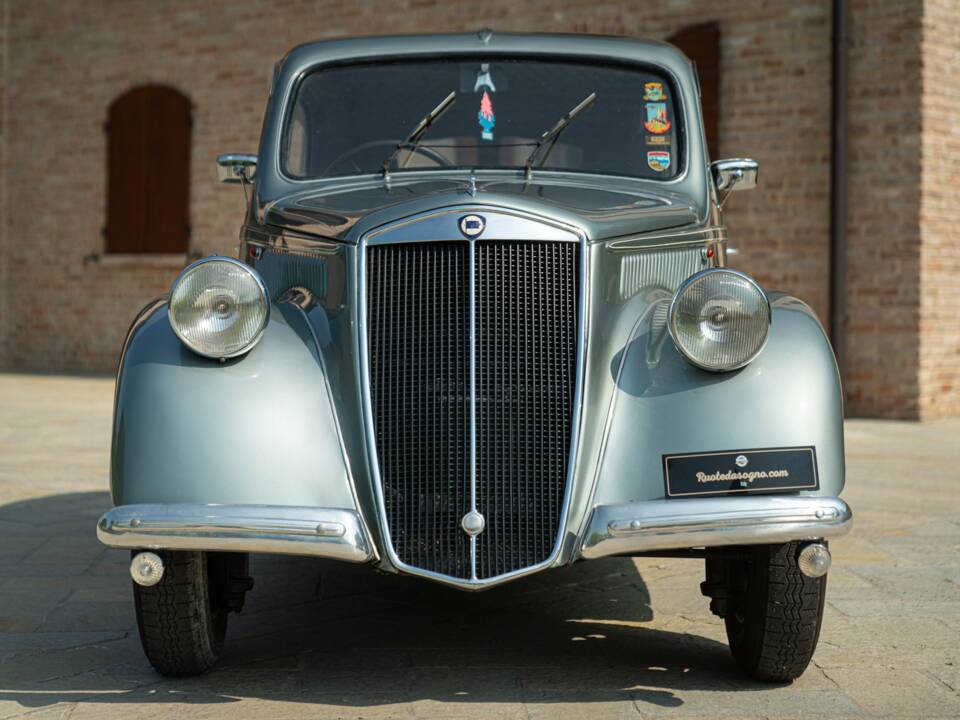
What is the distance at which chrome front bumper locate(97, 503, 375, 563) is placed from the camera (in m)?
3.07

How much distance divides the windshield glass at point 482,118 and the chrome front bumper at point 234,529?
158 cm

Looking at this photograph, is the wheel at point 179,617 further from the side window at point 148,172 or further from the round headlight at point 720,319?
the side window at point 148,172

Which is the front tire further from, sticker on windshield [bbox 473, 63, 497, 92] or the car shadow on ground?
sticker on windshield [bbox 473, 63, 497, 92]

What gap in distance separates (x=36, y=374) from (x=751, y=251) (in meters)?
7.95

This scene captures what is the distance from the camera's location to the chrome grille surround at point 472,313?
10.4ft

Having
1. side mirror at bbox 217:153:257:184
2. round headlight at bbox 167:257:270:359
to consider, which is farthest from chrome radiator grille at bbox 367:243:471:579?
side mirror at bbox 217:153:257:184

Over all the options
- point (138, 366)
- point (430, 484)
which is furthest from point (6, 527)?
point (430, 484)

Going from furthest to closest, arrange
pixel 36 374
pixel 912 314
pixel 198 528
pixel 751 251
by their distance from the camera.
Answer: pixel 36 374 < pixel 751 251 < pixel 912 314 < pixel 198 528

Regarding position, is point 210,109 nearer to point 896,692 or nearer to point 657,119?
point 657,119

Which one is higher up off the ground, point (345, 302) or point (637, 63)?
point (637, 63)

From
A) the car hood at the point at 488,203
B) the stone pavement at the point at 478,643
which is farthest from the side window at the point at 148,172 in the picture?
the car hood at the point at 488,203

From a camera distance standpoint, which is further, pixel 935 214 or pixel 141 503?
pixel 935 214

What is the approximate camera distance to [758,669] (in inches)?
134

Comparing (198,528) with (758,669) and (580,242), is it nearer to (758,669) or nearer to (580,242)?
(580,242)
